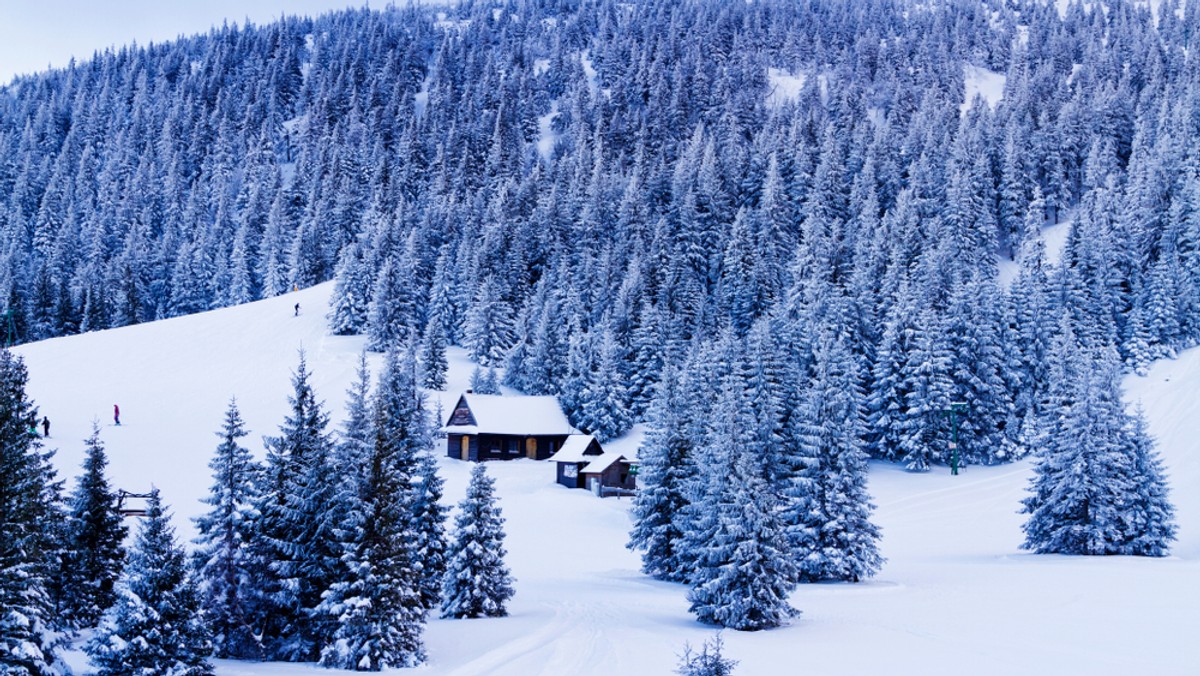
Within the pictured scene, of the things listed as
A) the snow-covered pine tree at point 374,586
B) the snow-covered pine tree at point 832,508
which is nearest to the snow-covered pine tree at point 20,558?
the snow-covered pine tree at point 374,586

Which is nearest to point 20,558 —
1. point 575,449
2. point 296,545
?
point 296,545

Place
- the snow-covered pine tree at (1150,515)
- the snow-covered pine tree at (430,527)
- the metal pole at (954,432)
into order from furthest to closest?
the metal pole at (954,432), the snow-covered pine tree at (1150,515), the snow-covered pine tree at (430,527)

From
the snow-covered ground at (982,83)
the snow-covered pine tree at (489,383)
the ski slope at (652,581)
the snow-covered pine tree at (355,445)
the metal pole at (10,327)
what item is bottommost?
the ski slope at (652,581)

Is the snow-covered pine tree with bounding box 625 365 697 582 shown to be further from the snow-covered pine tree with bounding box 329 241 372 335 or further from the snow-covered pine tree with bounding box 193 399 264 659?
the snow-covered pine tree with bounding box 329 241 372 335

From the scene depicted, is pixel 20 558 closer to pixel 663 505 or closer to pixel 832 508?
pixel 663 505

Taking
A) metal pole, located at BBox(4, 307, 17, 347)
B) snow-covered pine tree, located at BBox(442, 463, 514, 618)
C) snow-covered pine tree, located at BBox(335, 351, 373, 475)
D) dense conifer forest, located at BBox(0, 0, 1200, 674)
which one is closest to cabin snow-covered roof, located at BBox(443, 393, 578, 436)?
dense conifer forest, located at BBox(0, 0, 1200, 674)

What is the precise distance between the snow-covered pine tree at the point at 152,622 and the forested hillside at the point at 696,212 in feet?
71.1

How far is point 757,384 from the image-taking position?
54875mm

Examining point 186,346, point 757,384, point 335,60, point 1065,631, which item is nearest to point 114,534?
point 1065,631

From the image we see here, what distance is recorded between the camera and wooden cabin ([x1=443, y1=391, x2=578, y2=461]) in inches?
2530

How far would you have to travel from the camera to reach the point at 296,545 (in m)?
20.4

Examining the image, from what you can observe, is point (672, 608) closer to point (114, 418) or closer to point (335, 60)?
point (114, 418)

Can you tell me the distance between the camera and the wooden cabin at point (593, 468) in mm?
56031

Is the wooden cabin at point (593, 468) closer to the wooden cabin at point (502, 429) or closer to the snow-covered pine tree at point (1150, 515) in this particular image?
the wooden cabin at point (502, 429)
